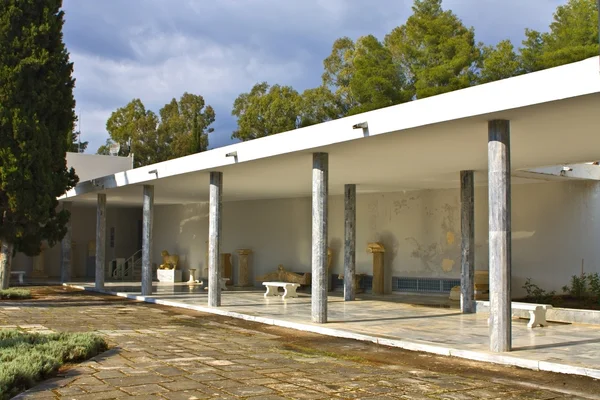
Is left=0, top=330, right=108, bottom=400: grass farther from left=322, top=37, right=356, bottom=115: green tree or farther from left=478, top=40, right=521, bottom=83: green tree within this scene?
left=322, top=37, right=356, bottom=115: green tree

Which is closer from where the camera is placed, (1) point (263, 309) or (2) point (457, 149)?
(2) point (457, 149)

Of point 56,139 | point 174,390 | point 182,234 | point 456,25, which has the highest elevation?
point 456,25

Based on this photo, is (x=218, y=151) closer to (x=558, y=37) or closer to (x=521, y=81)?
(x=521, y=81)

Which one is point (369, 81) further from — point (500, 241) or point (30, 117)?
point (500, 241)

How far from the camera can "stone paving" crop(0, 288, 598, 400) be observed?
6332 mm

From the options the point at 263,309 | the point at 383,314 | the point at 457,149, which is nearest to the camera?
the point at 457,149

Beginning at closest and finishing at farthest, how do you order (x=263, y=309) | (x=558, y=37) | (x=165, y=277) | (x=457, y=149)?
1. (x=457, y=149)
2. (x=263, y=309)
3. (x=165, y=277)
4. (x=558, y=37)

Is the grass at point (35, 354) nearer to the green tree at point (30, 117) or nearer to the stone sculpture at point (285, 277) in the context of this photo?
the green tree at point (30, 117)

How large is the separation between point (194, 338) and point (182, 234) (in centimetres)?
1872

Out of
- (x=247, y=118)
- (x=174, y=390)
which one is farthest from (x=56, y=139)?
(x=247, y=118)

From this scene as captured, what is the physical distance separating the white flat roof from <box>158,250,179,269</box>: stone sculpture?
874 cm

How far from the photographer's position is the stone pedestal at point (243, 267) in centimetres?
2430

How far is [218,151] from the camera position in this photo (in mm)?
13844

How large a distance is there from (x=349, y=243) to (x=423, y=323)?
196 inches
